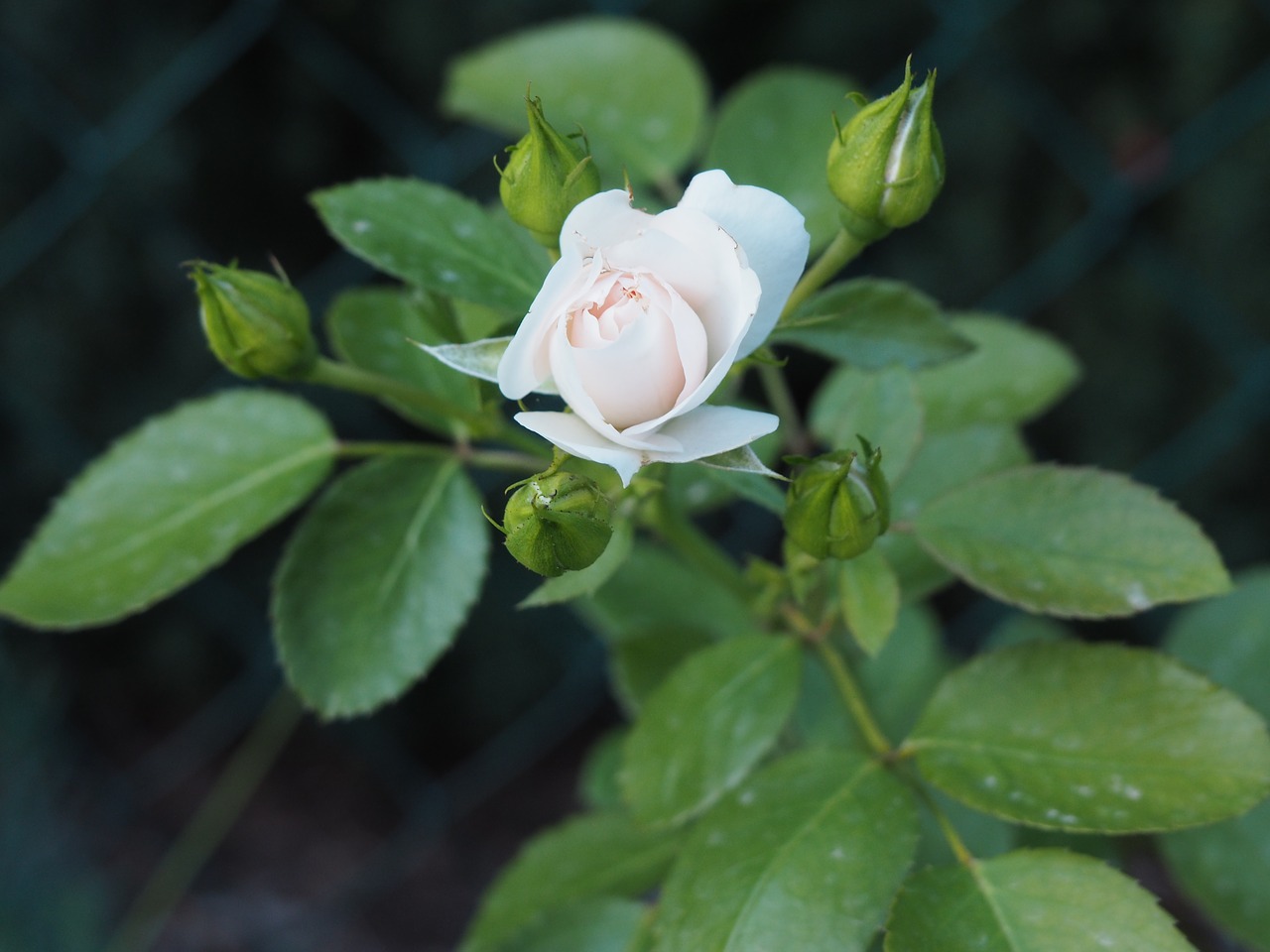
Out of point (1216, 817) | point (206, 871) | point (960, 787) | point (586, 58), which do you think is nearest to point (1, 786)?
point (206, 871)

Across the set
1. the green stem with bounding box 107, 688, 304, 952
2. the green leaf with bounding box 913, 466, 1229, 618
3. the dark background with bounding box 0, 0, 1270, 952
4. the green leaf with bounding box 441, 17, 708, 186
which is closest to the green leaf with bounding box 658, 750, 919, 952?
the green leaf with bounding box 913, 466, 1229, 618

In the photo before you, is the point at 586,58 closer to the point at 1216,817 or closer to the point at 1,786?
the point at 1216,817

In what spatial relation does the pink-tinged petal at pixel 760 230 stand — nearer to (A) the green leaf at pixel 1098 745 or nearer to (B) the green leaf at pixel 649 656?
(A) the green leaf at pixel 1098 745

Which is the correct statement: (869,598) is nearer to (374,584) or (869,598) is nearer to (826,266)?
(826,266)

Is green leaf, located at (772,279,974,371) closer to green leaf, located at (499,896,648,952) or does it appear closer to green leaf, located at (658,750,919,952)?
green leaf, located at (658,750,919,952)

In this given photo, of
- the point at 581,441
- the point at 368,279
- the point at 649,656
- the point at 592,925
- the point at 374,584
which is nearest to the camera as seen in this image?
the point at 581,441

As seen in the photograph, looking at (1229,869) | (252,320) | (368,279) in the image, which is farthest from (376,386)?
(368,279)
